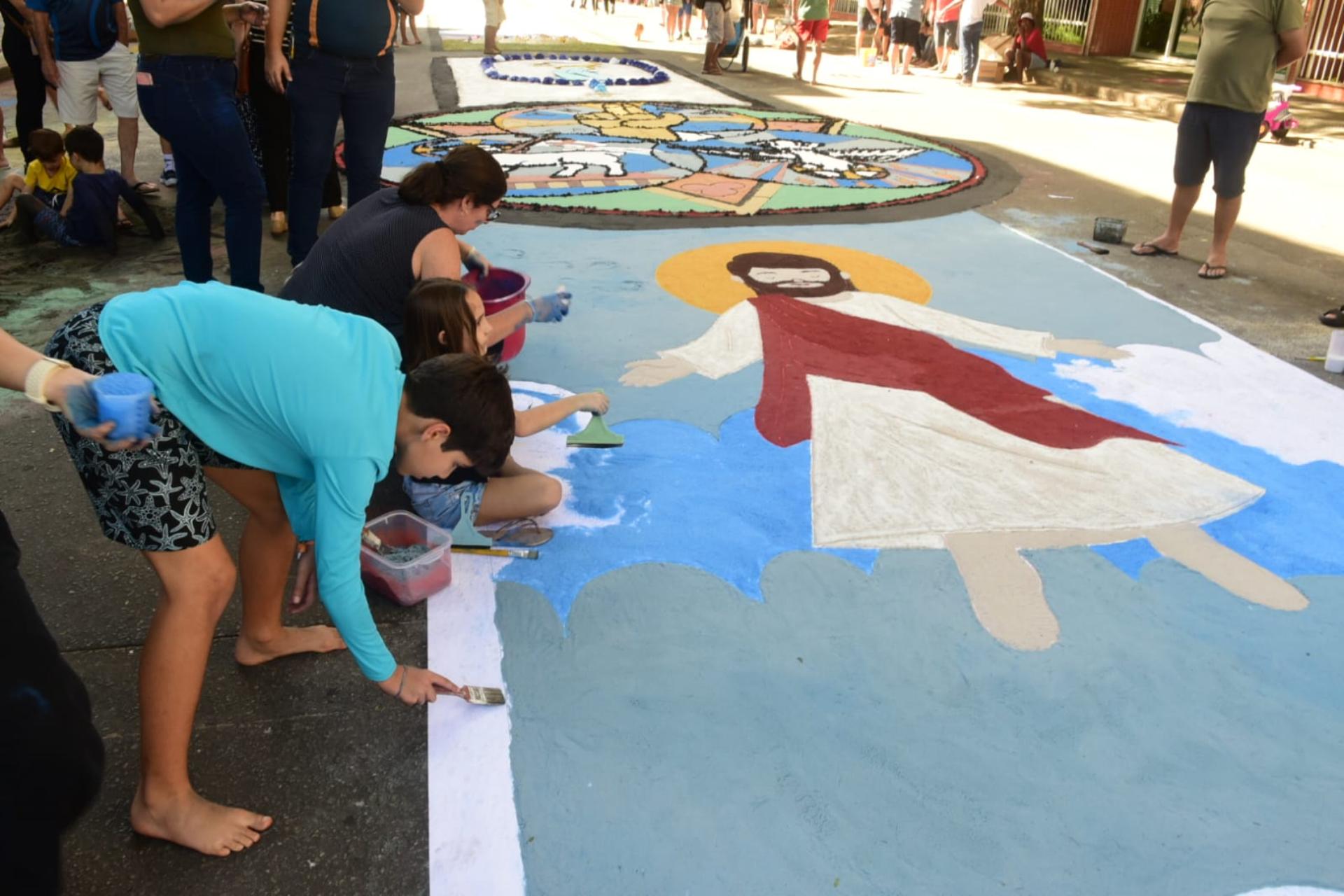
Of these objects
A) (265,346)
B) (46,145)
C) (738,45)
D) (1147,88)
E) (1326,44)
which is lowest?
(46,145)

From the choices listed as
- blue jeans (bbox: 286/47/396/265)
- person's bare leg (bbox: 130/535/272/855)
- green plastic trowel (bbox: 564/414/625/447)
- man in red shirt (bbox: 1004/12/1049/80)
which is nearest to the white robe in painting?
green plastic trowel (bbox: 564/414/625/447)

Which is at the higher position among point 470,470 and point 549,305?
point 549,305

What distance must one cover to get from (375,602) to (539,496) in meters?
0.51

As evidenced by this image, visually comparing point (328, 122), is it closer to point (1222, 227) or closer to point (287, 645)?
point (287, 645)

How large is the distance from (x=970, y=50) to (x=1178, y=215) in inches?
337

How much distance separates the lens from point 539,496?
2.63m

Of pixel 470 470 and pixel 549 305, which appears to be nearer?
pixel 470 470

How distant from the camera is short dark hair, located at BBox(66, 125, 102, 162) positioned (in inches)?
187

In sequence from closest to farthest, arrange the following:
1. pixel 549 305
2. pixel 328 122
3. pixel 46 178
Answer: pixel 549 305
pixel 328 122
pixel 46 178

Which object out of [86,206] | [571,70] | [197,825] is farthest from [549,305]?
[571,70]

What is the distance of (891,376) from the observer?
3.49 metres

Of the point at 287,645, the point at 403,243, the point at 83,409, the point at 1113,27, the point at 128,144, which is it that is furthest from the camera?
the point at 1113,27

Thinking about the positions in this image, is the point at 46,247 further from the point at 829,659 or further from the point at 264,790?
the point at 829,659

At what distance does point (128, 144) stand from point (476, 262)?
151 inches
